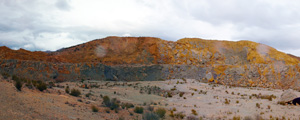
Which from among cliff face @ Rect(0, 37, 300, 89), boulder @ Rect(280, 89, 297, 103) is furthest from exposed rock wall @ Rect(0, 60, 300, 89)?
boulder @ Rect(280, 89, 297, 103)

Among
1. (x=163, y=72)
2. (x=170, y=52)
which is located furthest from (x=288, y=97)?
(x=170, y=52)

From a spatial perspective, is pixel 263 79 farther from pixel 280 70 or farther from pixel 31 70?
pixel 31 70

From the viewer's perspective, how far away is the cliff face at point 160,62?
33.2 metres

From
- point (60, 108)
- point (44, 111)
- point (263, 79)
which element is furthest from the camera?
point (263, 79)

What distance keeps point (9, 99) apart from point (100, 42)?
1625 inches

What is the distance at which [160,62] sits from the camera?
4466 centimetres

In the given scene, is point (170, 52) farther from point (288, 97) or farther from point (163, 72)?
point (288, 97)

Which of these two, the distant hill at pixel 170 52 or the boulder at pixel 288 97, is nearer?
the boulder at pixel 288 97

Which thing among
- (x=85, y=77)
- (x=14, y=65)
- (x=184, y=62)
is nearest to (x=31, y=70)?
(x=14, y=65)

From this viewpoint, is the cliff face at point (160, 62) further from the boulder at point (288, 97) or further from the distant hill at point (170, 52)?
the boulder at point (288, 97)

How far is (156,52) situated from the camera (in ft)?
152

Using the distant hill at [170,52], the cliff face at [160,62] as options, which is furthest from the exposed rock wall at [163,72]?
the distant hill at [170,52]

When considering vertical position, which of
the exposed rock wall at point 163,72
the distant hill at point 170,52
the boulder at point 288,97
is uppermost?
the distant hill at point 170,52

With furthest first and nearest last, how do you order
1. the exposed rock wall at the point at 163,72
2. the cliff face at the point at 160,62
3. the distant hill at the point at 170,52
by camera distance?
the distant hill at the point at 170,52, the cliff face at the point at 160,62, the exposed rock wall at the point at 163,72
